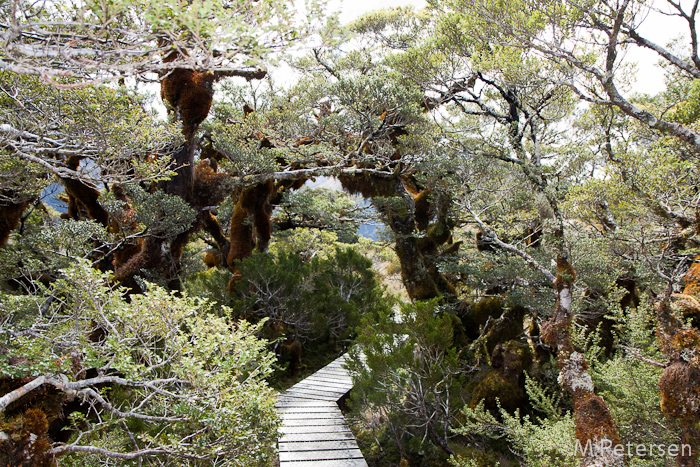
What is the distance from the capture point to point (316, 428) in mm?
5406

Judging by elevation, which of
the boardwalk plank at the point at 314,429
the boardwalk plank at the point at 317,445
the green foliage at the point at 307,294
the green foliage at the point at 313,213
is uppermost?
the green foliage at the point at 313,213

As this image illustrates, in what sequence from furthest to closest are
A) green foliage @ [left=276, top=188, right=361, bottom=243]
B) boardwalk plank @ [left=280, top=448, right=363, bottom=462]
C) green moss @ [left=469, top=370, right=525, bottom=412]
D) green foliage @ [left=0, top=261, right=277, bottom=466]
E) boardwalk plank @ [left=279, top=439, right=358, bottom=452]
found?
green foliage @ [left=276, top=188, right=361, bottom=243] → green moss @ [left=469, top=370, right=525, bottom=412] → boardwalk plank @ [left=279, top=439, right=358, bottom=452] → boardwalk plank @ [left=280, top=448, right=363, bottom=462] → green foliage @ [left=0, top=261, right=277, bottom=466]

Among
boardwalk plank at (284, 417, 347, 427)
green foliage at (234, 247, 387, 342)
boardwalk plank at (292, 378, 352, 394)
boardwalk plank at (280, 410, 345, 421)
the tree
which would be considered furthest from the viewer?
green foliage at (234, 247, 387, 342)

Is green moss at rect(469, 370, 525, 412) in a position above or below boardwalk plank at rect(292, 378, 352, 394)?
above

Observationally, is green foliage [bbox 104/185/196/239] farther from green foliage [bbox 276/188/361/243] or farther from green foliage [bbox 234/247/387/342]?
green foliage [bbox 276/188/361/243]

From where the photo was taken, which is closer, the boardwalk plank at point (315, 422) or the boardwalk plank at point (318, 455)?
the boardwalk plank at point (318, 455)

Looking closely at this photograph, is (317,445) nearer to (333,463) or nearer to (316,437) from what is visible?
(316,437)

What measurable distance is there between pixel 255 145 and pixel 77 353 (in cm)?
558

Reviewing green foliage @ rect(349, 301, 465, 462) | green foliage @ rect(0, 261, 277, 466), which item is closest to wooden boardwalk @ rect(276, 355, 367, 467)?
green foliage @ rect(349, 301, 465, 462)

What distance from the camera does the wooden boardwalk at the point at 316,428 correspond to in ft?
15.4

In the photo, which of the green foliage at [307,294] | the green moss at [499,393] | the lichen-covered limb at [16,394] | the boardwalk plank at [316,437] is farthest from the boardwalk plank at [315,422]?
the lichen-covered limb at [16,394]

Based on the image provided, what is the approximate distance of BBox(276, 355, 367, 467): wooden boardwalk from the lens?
4.69 meters

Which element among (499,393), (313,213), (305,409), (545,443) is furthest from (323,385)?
(313,213)

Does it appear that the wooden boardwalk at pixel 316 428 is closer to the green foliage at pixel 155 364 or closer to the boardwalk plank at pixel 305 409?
the boardwalk plank at pixel 305 409
